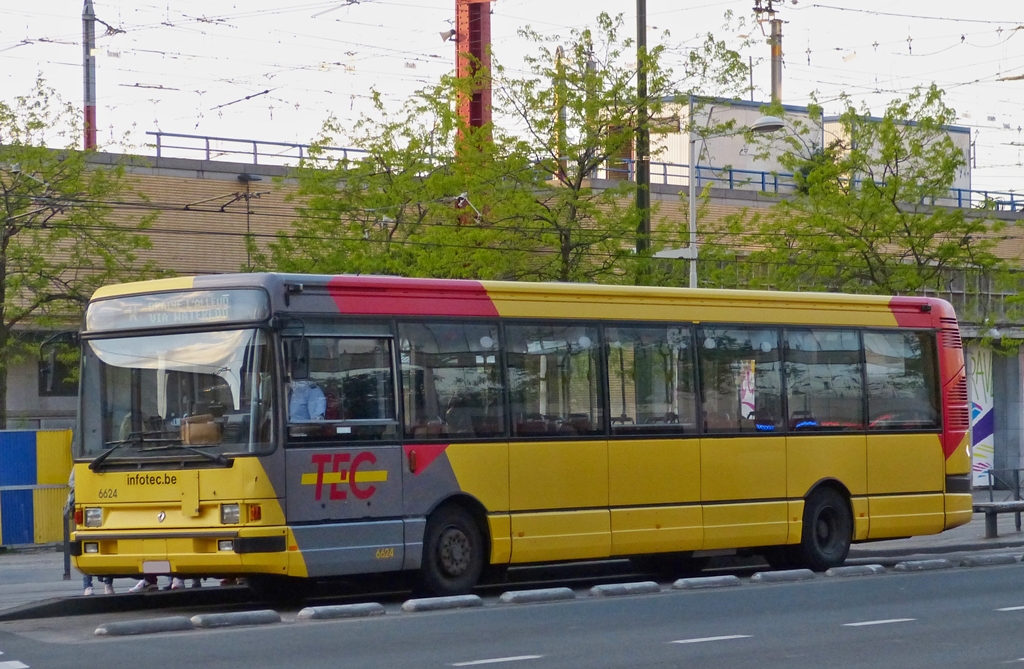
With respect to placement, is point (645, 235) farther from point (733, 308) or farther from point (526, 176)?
point (733, 308)

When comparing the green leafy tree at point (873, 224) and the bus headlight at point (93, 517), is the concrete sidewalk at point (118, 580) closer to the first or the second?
the bus headlight at point (93, 517)

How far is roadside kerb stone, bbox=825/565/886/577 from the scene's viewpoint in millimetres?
17172

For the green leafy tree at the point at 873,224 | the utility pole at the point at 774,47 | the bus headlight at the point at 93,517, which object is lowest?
the bus headlight at the point at 93,517

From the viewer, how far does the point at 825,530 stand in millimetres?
17812

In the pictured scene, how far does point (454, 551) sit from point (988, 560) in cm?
752

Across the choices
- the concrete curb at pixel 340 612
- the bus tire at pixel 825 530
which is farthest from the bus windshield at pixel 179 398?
the bus tire at pixel 825 530

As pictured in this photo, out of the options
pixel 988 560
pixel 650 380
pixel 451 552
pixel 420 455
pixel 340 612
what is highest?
pixel 650 380

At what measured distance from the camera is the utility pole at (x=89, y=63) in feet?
145

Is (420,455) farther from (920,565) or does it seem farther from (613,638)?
(920,565)

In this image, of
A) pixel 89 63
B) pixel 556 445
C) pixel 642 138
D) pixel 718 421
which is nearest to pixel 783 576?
pixel 718 421

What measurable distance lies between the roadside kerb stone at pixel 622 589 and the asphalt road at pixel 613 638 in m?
0.23

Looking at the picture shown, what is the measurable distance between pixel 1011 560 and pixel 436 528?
8178 mm

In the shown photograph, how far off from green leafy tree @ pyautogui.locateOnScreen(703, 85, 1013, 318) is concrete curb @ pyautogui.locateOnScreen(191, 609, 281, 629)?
19659mm

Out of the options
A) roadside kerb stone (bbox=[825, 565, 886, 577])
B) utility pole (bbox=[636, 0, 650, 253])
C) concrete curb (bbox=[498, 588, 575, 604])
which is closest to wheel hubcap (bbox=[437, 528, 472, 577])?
concrete curb (bbox=[498, 588, 575, 604])
